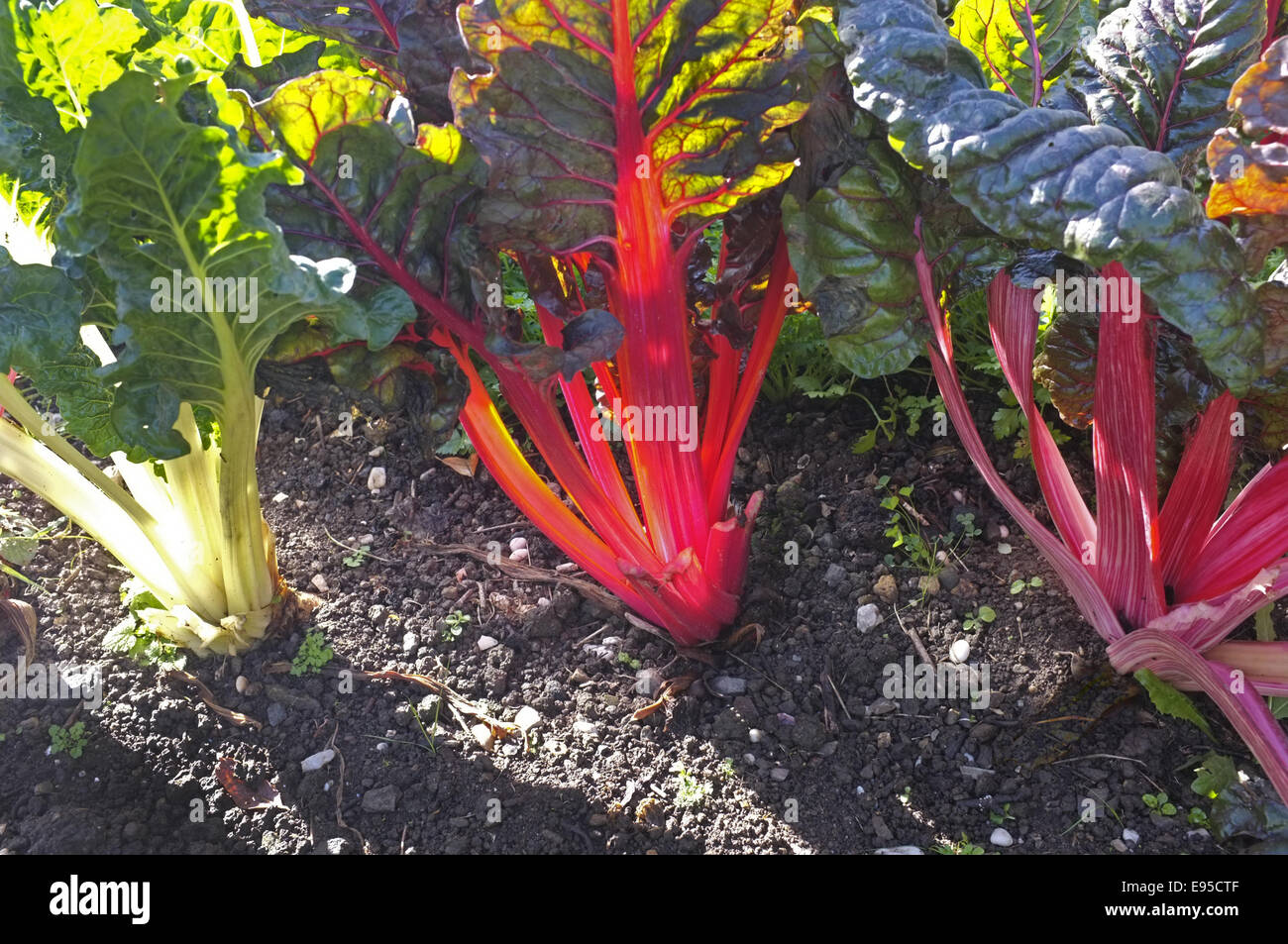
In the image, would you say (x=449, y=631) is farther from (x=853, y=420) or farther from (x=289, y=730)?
(x=853, y=420)

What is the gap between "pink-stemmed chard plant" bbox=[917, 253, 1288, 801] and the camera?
1.82 metres

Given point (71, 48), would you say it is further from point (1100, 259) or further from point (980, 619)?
point (980, 619)

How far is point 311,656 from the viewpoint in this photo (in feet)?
6.98

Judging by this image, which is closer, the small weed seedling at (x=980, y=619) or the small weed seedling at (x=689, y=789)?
the small weed seedling at (x=689, y=789)

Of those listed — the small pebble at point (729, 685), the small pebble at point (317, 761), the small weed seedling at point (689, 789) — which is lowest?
the small weed seedling at point (689, 789)

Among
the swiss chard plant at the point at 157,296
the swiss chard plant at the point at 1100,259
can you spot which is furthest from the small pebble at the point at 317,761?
the swiss chard plant at the point at 1100,259

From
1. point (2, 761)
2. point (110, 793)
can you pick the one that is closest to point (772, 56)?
point (110, 793)

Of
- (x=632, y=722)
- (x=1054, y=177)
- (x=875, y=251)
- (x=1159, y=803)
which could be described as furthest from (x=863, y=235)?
(x=1159, y=803)

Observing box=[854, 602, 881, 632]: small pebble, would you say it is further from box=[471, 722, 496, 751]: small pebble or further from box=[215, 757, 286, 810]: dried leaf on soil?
box=[215, 757, 286, 810]: dried leaf on soil

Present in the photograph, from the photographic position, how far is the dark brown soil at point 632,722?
5.98 feet

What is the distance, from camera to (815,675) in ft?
6.70

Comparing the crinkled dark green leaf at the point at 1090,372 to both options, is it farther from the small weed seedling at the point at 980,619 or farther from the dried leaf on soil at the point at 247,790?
the dried leaf on soil at the point at 247,790

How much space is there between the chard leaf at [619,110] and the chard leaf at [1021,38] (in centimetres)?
48

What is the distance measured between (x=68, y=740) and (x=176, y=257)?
3.36 ft
